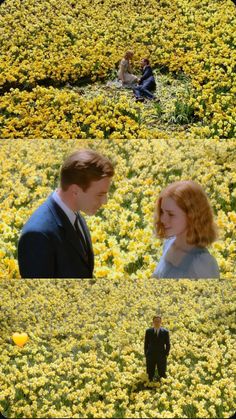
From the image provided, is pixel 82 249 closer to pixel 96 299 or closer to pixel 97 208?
pixel 97 208

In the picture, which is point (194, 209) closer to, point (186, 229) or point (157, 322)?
point (186, 229)

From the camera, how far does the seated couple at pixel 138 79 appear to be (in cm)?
281

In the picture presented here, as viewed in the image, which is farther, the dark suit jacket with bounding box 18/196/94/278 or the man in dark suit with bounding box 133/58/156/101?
the man in dark suit with bounding box 133/58/156/101

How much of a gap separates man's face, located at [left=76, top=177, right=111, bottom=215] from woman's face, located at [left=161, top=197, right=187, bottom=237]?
21 cm

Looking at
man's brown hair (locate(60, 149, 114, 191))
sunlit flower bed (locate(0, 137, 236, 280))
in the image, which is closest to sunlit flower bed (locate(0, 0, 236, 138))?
sunlit flower bed (locate(0, 137, 236, 280))

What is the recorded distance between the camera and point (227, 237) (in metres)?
2.67

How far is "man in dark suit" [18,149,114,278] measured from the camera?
2529mm

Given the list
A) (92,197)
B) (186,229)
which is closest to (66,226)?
(92,197)

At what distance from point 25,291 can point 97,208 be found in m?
0.79

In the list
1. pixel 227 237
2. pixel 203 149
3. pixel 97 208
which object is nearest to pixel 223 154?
pixel 203 149

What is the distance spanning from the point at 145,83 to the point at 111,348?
1.07 meters

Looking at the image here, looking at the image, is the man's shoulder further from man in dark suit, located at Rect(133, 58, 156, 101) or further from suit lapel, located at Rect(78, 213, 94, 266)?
man in dark suit, located at Rect(133, 58, 156, 101)

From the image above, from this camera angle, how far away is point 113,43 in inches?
114

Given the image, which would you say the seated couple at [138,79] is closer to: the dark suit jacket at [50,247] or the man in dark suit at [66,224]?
the man in dark suit at [66,224]
